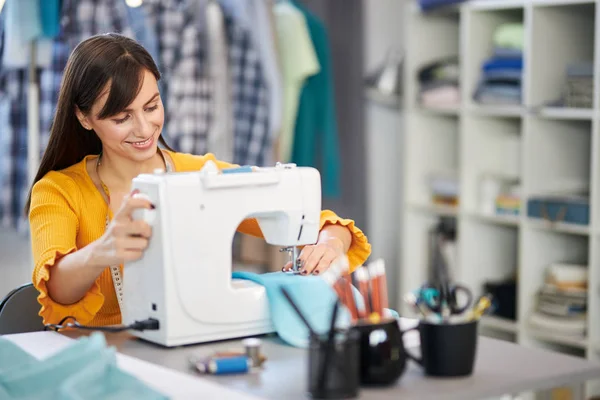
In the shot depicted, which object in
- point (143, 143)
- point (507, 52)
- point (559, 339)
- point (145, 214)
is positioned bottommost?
point (559, 339)

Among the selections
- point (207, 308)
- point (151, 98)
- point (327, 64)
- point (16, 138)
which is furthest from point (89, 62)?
point (327, 64)

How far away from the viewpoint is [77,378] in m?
1.29

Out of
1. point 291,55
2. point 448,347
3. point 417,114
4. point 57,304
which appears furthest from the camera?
point 417,114

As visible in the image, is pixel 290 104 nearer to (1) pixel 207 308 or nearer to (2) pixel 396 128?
(2) pixel 396 128

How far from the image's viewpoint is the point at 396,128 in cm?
455

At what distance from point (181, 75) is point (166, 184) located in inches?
81.2

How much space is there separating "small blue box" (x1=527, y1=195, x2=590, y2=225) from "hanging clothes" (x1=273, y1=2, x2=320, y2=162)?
104 centimetres

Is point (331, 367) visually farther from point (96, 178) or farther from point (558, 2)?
point (558, 2)

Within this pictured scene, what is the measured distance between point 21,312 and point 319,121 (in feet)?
7.48

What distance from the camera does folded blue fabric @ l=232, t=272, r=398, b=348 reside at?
1.65 meters

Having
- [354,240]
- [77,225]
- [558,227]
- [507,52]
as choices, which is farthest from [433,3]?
[77,225]

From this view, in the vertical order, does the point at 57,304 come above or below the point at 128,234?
below

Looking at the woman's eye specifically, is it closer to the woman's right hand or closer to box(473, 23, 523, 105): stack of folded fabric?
the woman's right hand

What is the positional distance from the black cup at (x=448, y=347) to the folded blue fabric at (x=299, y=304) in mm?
203
